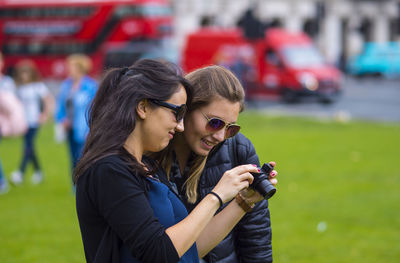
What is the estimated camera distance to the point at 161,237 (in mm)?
2102

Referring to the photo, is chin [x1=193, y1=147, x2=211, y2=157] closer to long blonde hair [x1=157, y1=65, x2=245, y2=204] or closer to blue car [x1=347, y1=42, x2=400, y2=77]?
long blonde hair [x1=157, y1=65, x2=245, y2=204]

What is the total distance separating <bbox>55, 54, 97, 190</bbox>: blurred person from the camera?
8312 mm

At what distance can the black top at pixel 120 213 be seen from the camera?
2082 millimetres

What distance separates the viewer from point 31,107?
9.70 metres

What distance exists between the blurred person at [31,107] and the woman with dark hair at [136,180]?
299 inches

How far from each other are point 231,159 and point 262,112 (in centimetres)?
1852

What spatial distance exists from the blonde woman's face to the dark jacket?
12 cm

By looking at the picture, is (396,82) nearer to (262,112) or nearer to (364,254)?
(262,112)

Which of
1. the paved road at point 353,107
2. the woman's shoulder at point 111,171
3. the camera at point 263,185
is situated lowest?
the paved road at point 353,107

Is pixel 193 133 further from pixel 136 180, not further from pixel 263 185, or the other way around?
pixel 136 180

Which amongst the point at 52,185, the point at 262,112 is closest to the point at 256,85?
the point at 262,112

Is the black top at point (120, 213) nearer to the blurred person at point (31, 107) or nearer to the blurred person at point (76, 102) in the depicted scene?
the blurred person at point (76, 102)

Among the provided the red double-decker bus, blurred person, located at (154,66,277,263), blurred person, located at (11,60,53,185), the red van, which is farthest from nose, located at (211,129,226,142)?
the red double-decker bus

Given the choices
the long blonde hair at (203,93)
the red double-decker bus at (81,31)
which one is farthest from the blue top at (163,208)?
the red double-decker bus at (81,31)
